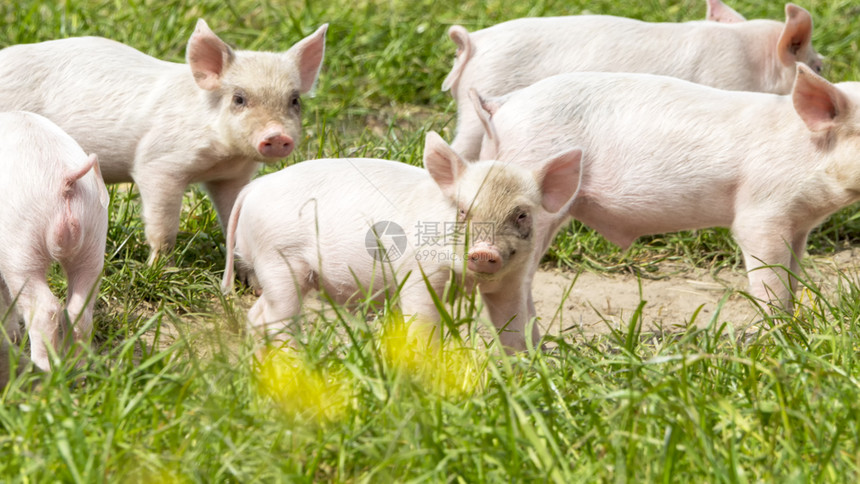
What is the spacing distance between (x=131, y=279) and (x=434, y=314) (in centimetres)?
146

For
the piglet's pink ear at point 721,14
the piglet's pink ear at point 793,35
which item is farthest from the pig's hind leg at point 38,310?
the piglet's pink ear at point 721,14

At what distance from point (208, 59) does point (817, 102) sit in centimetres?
244

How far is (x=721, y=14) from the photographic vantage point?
5.80m

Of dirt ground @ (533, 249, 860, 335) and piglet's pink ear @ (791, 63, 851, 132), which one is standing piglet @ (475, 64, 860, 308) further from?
dirt ground @ (533, 249, 860, 335)

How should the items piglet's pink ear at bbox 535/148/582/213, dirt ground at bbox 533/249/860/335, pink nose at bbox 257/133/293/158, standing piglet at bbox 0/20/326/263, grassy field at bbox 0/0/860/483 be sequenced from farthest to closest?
dirt ground at bbox 533/249/860/335
standing piglet at bbox 0/20/326/263
pink nose at bbox 257/133/293/158
piglet's pink ear at bbox 535/148/582/213
grassy field at bbox 0/0/860/483

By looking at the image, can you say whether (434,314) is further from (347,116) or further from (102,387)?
(347,116)

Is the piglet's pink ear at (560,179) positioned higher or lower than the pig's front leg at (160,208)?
higher

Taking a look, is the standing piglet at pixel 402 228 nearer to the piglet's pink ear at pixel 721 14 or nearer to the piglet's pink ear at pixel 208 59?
the piglet's pink ear at pixel 208 59

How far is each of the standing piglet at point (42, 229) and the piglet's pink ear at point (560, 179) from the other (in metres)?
1.49

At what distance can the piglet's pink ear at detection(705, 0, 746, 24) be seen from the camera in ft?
18.9

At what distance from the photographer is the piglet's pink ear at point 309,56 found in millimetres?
4789

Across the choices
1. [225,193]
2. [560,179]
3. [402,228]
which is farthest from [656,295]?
[225,193]

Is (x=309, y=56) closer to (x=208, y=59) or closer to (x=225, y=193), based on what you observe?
(x=208, y=59)

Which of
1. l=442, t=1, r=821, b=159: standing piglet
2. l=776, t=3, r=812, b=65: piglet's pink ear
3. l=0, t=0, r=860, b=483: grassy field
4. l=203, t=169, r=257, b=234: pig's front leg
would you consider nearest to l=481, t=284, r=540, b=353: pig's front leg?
l=0, t=0, r=860, b=483: grassy field
